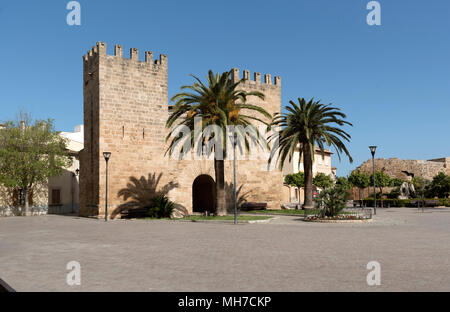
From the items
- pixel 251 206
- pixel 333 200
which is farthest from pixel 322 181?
pixel 333 200

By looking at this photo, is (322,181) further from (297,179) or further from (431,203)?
(431,203)

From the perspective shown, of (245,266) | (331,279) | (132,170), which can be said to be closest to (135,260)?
(245,266)

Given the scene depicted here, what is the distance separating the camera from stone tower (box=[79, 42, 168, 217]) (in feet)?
82.3

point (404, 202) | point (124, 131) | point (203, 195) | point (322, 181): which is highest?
point (124, 131)

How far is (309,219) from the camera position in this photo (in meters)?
20.5

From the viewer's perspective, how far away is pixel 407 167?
54.2m

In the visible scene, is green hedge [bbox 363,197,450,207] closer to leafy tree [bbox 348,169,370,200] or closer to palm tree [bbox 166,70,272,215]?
leafy tree [bbox 348,169,370,200]

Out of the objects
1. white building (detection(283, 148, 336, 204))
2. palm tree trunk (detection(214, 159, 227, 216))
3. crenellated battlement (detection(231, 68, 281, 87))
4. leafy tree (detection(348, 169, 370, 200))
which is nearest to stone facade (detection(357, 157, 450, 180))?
white building (detection(283, 148, 336, 204))

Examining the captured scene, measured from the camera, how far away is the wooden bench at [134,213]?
2462 cm

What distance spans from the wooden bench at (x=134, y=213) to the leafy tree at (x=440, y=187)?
104 ft

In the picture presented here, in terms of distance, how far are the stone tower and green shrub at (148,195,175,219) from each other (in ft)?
7.82

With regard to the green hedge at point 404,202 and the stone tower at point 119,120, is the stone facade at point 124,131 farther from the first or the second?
the green hedge at point 404,202

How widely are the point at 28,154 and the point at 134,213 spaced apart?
10.1 m
